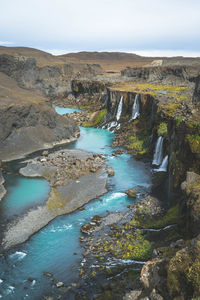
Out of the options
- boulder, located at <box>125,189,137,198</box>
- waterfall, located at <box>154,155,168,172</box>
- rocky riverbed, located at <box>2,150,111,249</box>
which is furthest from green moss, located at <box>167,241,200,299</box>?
waterfall, located at <box>154,155,168,172</box>

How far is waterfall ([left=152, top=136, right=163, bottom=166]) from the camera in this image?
43875 millimetres

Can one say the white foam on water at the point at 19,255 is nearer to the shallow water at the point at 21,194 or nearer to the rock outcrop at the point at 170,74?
the shallow water at the point at 21,194

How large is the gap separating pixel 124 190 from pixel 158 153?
12081 millimetres

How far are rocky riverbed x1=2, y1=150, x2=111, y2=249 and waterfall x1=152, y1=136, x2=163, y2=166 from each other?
8.98 metres

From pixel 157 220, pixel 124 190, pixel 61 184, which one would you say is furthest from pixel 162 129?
pixel 157 220

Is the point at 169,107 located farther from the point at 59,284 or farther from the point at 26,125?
the point at 59,284

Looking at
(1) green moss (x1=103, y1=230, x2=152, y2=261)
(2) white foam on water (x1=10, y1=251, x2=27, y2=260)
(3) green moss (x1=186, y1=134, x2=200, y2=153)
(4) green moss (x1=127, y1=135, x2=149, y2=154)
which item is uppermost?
(3) green moss (x1=186, y1=134, x2=200, y2=153)

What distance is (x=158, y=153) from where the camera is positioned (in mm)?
44812

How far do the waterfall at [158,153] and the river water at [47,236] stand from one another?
2.23 metres

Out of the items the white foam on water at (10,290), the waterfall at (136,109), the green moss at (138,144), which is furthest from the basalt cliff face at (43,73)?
the white foam on water at (10,290)

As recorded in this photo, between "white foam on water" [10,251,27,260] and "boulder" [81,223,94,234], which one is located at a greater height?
"boulder" [81,223,94,234]

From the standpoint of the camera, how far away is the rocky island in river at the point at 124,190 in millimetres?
15281

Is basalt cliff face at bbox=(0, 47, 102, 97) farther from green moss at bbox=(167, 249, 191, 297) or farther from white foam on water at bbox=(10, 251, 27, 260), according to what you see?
green moss at bbox=(167, 249, 191, 297)

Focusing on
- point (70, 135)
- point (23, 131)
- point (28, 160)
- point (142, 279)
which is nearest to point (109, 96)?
point (70, 135)
